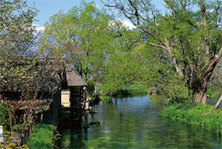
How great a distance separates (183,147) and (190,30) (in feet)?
52.7

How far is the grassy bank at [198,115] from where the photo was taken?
2650 cm

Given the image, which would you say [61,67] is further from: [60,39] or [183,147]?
[60,39]

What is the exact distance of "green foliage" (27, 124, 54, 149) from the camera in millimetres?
16875

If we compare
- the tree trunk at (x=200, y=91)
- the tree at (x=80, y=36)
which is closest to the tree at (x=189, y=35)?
the tree trunk at (x=200, y=91)

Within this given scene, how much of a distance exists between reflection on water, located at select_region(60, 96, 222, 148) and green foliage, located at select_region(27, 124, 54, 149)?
310cm

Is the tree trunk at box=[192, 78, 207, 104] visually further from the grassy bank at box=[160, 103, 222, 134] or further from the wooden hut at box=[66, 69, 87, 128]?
the wooden hut at box=[66, 69, 87, 128]

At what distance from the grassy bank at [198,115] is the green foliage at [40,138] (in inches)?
538

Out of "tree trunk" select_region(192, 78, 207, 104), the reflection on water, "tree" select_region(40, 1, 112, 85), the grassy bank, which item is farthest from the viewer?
"tree" select_region(40, 1, 112, 85)

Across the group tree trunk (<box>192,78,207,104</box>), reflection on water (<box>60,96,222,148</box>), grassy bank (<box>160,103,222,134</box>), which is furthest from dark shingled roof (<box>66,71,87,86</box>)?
tree trunk (<box>192,78,207,104</box>)

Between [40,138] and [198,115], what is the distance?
17118 millimetres

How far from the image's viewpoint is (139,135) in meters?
26.3

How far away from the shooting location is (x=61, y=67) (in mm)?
→ 22125

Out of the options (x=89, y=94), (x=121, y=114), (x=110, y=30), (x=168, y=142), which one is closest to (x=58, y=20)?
(x=89, y=94)

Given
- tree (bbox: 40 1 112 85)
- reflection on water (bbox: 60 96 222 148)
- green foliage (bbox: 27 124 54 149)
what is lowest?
reflection on water (bbox: 60 96 222 148)
